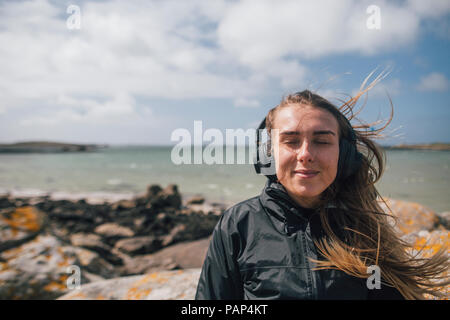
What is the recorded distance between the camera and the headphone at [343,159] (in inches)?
77.7

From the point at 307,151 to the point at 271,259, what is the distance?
0.79 meters

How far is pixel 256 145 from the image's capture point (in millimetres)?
2377

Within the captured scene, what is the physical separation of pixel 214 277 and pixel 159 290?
5.04 ft

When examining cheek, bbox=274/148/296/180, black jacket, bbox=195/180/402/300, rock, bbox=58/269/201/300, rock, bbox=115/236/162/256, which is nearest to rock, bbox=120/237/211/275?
rock, bbox=115/236/162/256

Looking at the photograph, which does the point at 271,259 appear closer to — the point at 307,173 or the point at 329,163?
the point at 307,173

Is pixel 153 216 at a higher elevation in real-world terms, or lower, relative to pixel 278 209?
lower

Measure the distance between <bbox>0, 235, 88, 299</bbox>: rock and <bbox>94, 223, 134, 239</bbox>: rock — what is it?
4.20 m

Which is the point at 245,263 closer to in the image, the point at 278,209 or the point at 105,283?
the point at 278,209

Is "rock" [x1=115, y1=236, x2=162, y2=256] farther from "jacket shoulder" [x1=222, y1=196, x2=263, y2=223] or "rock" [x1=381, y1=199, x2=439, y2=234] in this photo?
"jacket shoulder" [x1=222, y1=196, x2=263, y2=223]

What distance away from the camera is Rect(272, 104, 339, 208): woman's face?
181cm

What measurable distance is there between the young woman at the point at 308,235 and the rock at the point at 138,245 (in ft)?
20.9
